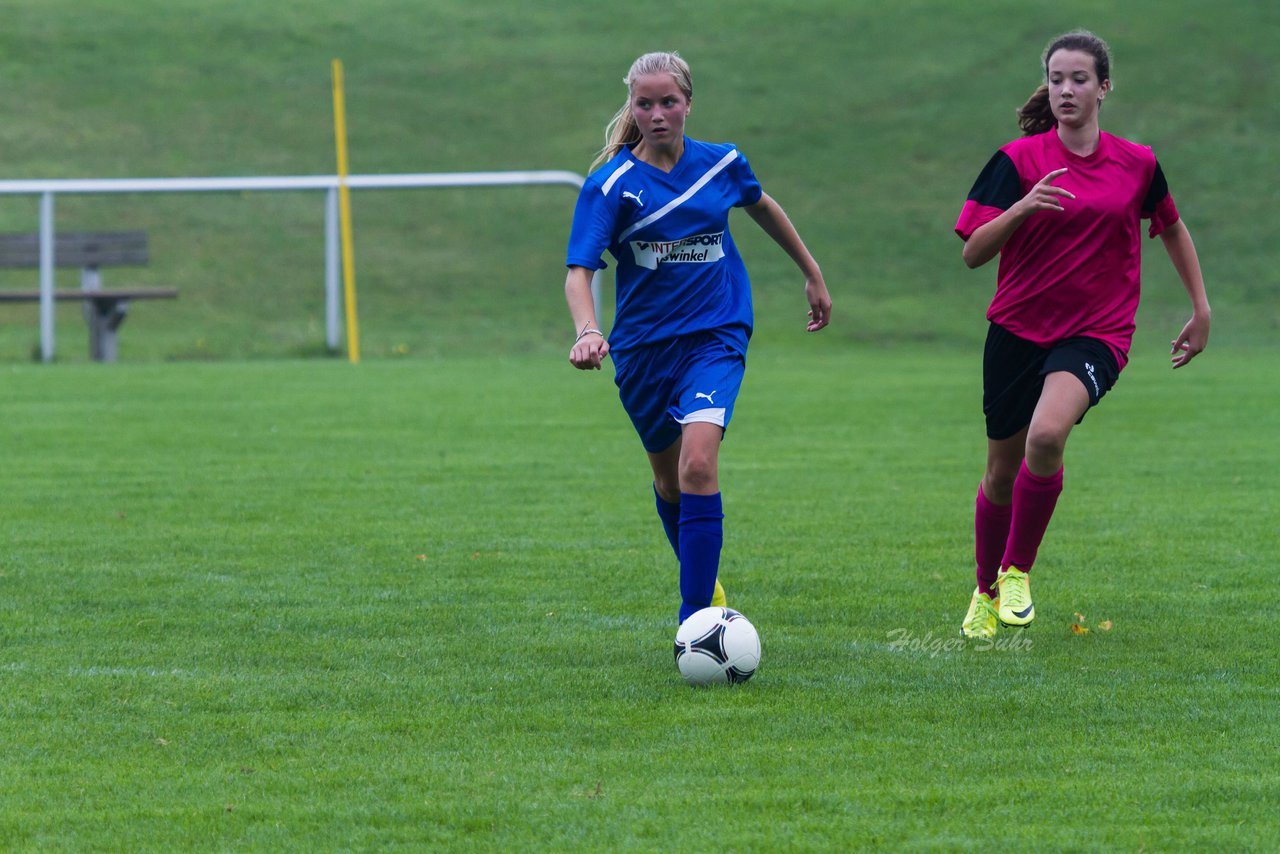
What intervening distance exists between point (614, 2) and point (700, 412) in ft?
129

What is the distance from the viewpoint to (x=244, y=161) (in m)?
35.6

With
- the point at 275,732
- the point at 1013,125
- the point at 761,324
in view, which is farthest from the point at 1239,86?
the point at 275,732

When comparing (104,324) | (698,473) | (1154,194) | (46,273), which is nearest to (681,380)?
(698,473)

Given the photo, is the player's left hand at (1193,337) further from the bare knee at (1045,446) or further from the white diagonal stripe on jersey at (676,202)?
the white diagonal stripe on jersey at (676,202)

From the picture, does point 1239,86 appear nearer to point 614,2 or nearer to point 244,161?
point 614,2

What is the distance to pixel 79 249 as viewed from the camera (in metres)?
23.0

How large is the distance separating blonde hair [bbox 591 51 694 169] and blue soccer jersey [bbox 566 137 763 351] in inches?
1.8

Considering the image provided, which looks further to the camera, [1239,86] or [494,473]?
[1239,86]

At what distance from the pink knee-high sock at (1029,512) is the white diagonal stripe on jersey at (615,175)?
1.64 meters

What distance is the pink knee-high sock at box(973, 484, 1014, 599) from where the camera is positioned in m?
6.29

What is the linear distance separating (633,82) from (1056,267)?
1.49 meters

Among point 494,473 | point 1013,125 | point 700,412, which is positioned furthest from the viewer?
point 1013,125

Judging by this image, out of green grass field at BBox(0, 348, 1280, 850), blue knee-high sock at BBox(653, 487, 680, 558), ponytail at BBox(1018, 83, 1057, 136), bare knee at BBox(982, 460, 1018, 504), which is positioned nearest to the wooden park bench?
green grass field at BBox(0, 348, 1280, 850)

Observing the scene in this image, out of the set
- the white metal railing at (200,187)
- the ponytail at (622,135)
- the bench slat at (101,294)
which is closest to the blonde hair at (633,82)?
the ponytail at (622,135)
